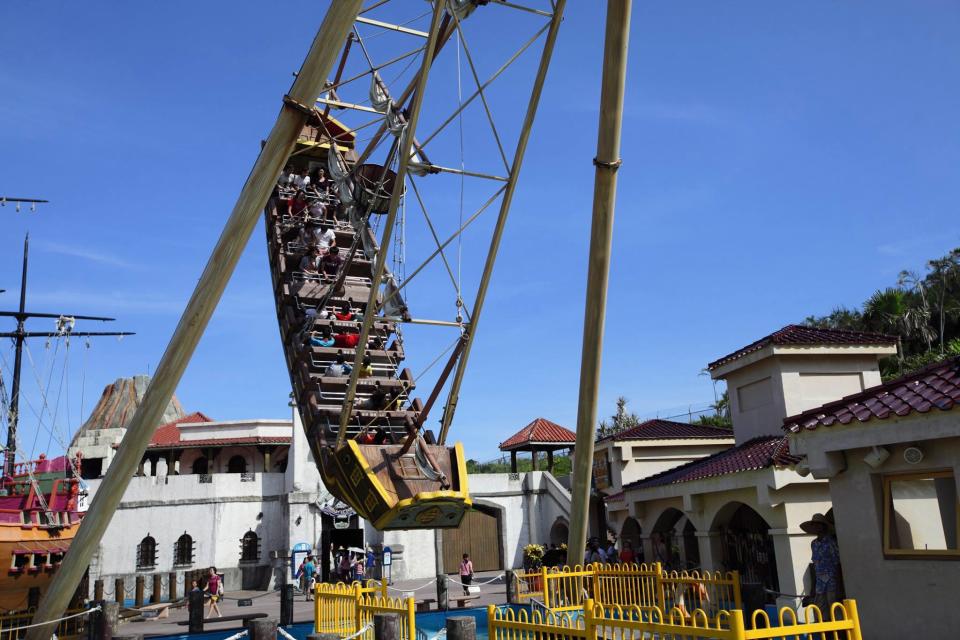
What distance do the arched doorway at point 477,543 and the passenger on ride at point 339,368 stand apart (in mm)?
19450

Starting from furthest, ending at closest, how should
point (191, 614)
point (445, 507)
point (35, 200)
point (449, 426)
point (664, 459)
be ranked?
1. point (35, 200)
2. point (664, 459)
3. point (191, 614)
4. point (449, 426)
5. point (445, 507)

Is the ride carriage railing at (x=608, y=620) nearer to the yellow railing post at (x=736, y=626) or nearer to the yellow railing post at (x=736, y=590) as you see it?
the yellow railing post at (x=736, y=626)

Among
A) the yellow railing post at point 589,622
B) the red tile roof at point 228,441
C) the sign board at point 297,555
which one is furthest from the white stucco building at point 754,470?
the red tile roof at point 228,441

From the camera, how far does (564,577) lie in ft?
36.4

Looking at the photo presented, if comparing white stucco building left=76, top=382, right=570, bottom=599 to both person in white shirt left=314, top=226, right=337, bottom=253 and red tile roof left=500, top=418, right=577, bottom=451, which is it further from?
person in white shirt left=314, top=226, right=337, bottom=253

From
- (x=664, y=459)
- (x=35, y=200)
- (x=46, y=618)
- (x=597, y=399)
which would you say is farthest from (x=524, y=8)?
(x=35, y=200)

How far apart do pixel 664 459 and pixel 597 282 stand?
17.9m

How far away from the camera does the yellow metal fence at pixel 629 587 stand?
433 inches

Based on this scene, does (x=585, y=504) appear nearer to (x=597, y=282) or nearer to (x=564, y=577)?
(x=564, y=577)

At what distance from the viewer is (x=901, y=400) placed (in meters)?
9.35

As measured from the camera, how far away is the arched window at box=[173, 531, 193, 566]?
30.5 m

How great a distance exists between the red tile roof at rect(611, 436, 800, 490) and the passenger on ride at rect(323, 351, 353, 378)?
804cm

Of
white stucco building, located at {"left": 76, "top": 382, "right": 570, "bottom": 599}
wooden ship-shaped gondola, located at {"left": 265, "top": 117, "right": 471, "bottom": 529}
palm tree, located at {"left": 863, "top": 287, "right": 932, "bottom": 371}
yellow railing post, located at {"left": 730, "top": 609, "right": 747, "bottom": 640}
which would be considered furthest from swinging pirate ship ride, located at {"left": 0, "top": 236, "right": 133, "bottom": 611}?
palm tree, located at {"left": 863, "top": 287, "right": 932, "bottom": 371}

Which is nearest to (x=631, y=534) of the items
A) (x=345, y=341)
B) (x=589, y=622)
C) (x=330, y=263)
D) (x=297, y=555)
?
(x=297, y=555)
